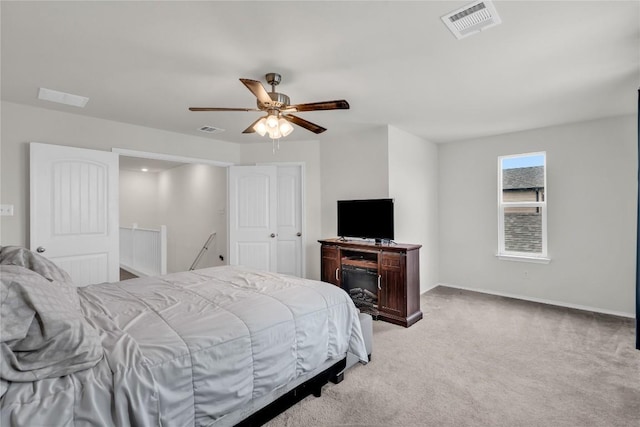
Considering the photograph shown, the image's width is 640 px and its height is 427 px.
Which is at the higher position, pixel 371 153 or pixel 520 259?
pixel 371 153

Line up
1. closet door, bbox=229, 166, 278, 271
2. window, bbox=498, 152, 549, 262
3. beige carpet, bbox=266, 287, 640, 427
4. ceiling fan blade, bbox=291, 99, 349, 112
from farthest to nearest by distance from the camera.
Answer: closet door, bbox=229, 166, 278, 271 → window, bbox=498, 152, 549, 262 → ceiling fan blade, bbox=291, 99, 349, 112 → beige carpet, bbox=266, 287, 640, 427

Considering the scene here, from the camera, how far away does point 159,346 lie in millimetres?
1515

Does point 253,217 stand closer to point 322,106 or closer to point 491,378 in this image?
point 322,106

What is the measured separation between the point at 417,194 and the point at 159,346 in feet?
13.8

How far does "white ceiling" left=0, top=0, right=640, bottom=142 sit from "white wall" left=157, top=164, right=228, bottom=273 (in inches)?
97.8

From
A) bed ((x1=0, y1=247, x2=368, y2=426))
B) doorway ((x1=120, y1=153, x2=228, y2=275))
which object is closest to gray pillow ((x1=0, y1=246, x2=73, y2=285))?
bed ((x1=0, y1=247, x2=368, y2=426))

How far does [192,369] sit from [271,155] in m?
4.03

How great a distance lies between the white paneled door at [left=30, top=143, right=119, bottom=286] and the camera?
3.36 meters

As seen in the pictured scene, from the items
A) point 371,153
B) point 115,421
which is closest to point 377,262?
point 371,153

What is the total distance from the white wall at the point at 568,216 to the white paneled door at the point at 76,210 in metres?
5.07

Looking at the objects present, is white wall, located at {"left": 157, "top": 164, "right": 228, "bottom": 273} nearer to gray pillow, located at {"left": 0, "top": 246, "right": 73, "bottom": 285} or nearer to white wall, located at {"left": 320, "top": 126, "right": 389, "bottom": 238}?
white wall, located at {"left": 320, "top": 126, "right": 389, "bottom": 238}

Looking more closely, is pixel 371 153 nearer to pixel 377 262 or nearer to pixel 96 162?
pixel 377 262

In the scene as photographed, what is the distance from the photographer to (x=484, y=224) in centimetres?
505

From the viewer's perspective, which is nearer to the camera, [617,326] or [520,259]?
[617,326]
